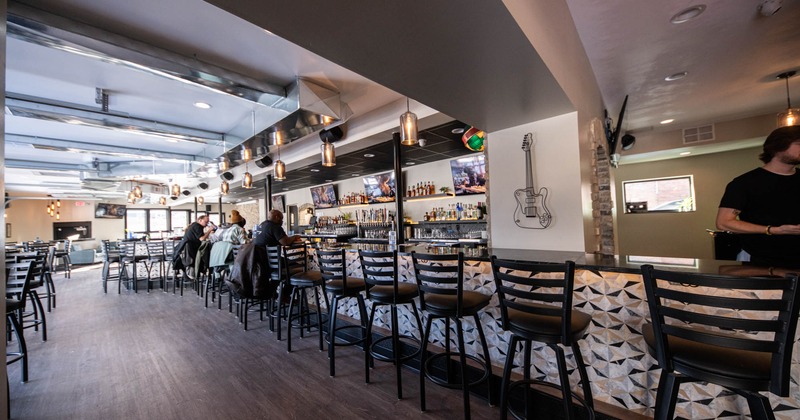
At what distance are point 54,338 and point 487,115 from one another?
5818mm

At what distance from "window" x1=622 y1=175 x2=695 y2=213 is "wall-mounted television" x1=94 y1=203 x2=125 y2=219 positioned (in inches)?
776

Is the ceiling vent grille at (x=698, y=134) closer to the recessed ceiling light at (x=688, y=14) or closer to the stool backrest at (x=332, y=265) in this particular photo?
the recessed ceiling light at (x=688, y=14)

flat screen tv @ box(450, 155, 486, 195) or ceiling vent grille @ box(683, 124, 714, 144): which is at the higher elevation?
ceiling vent grille @ box(683, 124, 714, 144)

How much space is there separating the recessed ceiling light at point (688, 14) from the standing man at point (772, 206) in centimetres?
122

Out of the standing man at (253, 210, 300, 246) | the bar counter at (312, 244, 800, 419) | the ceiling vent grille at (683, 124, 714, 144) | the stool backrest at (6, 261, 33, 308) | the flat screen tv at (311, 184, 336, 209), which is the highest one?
the ceiling vent grille at (683, 124, 714, 144)

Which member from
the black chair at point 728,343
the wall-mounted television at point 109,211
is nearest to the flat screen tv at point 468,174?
the black chair at point 728,343

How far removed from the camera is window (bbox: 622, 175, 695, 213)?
6668mm

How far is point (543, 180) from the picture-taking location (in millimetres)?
3031

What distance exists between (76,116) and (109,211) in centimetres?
1383

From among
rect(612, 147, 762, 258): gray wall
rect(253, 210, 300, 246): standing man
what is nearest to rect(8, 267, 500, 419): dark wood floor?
rect(253, 210, 300, 246): standing man

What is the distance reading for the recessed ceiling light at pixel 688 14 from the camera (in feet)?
7.96

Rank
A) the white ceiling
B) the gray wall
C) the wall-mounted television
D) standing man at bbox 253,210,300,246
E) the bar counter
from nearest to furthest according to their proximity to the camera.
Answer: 1. the white ceiling
2. the bar counter
3. standing man at bbox 253,210,300,246
4. the gray wall
5. the wall-mounted television

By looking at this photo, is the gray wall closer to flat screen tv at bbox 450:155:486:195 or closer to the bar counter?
flat screen tv at bbox 450:155:486:195

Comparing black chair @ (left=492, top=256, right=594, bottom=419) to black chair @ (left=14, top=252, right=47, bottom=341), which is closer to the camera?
black chair @ (left=492, top=256, right=594, bottom=419)
